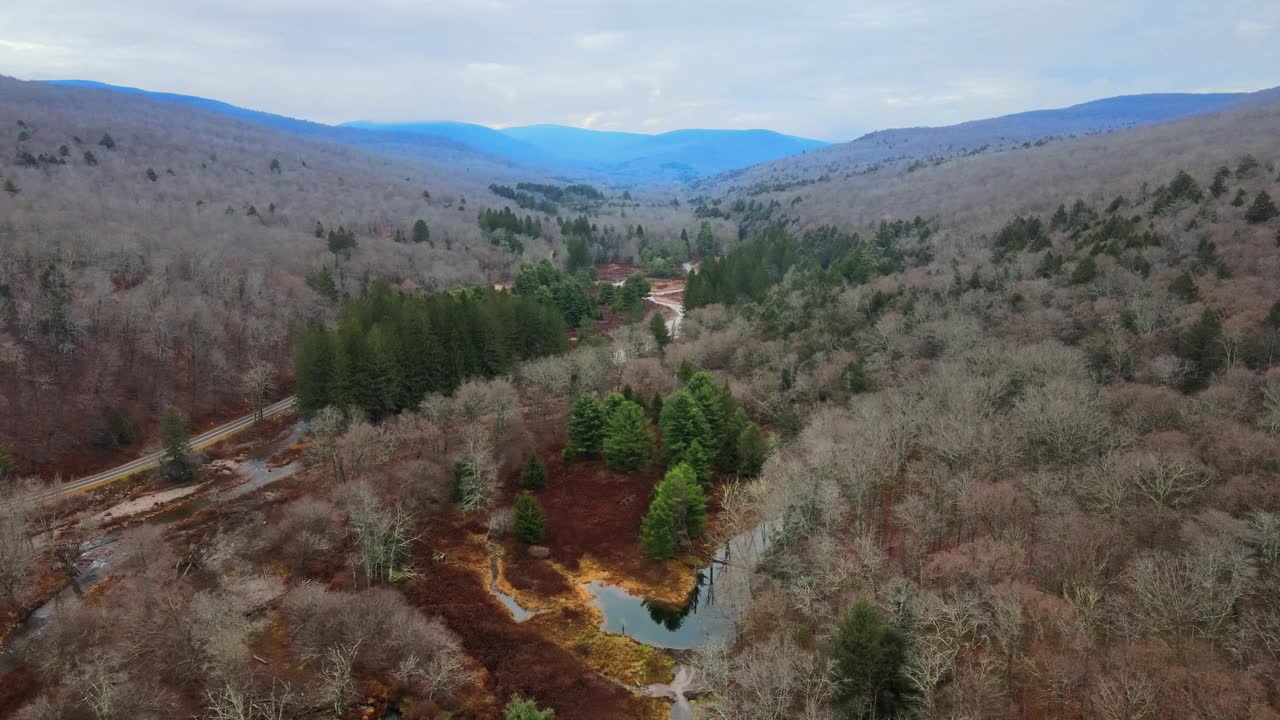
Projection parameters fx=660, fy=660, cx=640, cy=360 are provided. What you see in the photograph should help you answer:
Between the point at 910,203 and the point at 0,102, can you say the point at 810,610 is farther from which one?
the point at 0,102

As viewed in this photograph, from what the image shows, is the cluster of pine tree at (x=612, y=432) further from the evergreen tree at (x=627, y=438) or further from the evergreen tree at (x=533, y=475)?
the evergreen tree at (x=533, y=475)

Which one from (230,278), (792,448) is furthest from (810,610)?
(230,278)

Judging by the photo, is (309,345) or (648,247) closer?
(309,345)

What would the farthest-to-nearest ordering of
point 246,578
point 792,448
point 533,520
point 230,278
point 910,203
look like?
1. point 910,203
2. point 230,278
3. point 792,448
4. point 533,520
5. point 246,578

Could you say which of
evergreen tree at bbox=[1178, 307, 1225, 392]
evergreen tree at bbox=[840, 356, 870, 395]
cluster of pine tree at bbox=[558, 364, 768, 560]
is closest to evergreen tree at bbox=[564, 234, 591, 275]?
cluster of pine tree at bbox=[558, 364, 768, 560]

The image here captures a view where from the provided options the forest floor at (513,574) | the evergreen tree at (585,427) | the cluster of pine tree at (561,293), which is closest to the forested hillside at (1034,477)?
the forest floor at (513,574)

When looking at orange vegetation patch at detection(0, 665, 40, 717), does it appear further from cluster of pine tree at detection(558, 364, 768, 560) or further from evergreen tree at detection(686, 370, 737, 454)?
evergreen tree at detection(686, 370, 737, 454)
